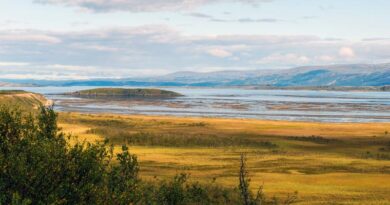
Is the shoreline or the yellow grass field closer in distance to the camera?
the yellow grass field

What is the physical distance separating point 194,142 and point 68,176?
67865 mm

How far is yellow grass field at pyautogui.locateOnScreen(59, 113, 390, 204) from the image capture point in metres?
53.1

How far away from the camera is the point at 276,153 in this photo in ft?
263

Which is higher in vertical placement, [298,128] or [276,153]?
[298,128]

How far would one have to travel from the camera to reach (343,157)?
3054 inches

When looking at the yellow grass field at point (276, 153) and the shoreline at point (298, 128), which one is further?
the shoreline at point (298, 128)

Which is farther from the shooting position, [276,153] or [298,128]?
[298,128]

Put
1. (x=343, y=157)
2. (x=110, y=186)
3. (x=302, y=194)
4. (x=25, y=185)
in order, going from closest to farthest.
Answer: (x=25, y=185) → (x=110, y=186) → (x=302, y=194) → (x=343, y=157)

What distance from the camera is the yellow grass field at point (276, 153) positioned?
53094 millimetres

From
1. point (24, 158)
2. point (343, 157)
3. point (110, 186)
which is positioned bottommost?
point (343, 157)

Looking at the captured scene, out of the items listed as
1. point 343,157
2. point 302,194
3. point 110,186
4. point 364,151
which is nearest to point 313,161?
point 343,157

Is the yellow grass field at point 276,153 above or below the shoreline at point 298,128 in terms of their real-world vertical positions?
below

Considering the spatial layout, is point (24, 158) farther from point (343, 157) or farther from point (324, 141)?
point (324, 141)

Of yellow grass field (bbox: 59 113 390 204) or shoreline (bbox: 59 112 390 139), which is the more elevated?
shoreline (bbox: 59 112 390 139)
